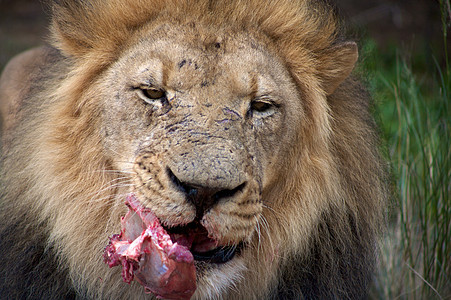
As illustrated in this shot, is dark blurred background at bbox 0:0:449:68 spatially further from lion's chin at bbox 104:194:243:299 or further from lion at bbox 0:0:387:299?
lion's chin at bbox 104:194:243:299

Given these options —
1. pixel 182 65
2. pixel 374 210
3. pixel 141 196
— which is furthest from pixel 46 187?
pixel 374 210

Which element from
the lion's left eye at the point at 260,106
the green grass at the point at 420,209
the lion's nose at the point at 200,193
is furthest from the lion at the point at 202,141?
the green grass at the point at 420,209

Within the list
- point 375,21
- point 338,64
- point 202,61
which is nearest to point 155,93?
point 202,61

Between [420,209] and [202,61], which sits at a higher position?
[202,61]

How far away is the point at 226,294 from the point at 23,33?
6.86m

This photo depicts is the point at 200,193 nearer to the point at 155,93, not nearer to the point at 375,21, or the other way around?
the point at 155,93

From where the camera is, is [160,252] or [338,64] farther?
[338,64]

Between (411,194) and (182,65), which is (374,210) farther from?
(182,65)

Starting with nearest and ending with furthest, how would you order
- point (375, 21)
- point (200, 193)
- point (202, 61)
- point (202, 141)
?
point (200, 193)
point (202, 141)
point (202, 61)
point (375, 21)

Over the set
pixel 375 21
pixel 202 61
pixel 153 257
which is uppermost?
pixel 375 21

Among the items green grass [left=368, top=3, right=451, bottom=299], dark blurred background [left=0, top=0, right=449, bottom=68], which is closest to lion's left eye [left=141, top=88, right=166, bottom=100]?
green grass [left=368, top=3, right=451, bottom=299]

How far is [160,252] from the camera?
2316 mm

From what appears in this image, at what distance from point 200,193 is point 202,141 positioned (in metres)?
0.24

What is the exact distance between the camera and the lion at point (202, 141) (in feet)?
8.32
